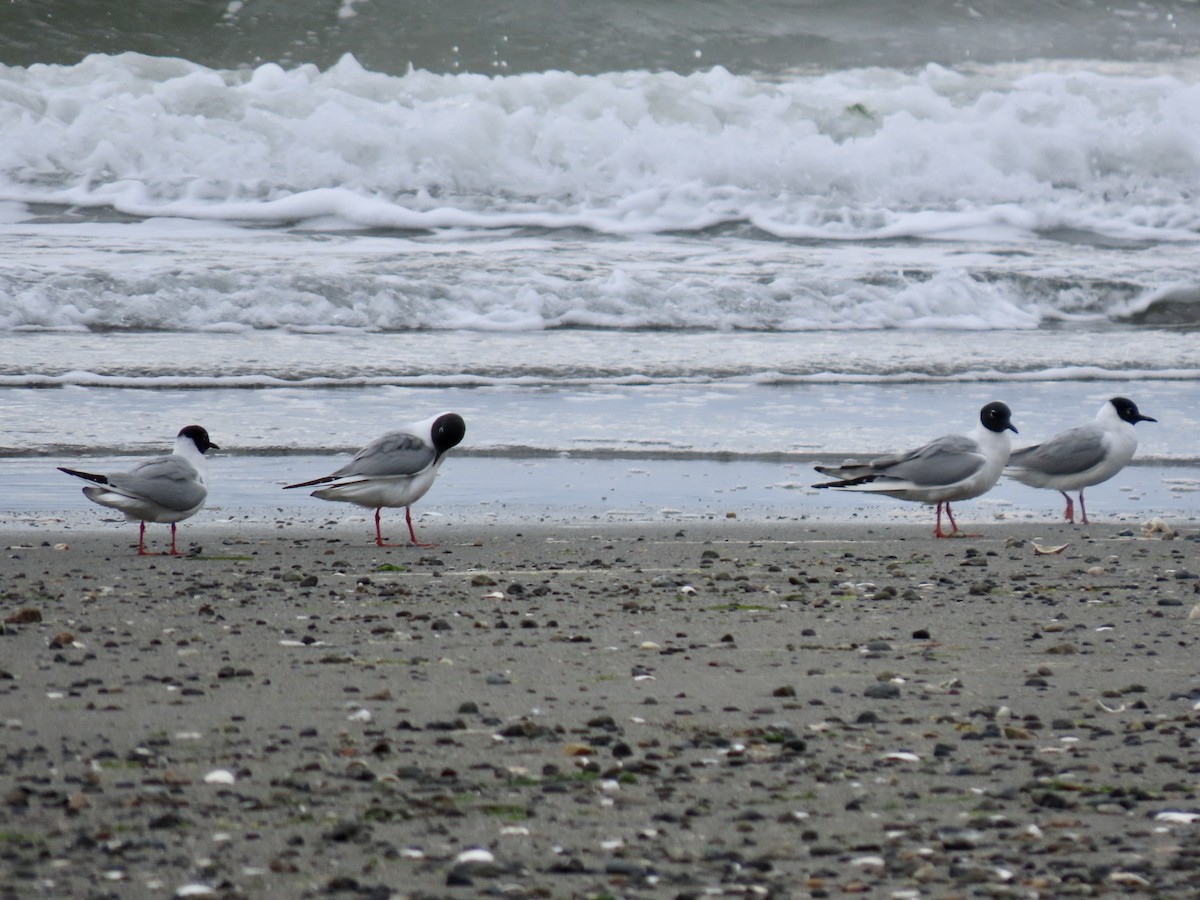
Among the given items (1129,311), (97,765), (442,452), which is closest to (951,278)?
(1129,311)

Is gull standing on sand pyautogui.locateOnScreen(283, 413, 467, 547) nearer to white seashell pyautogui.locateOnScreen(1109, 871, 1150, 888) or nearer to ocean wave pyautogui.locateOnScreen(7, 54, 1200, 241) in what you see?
white seashell pyautogui.locateOnScreen(1109, 871, 1150, 888)

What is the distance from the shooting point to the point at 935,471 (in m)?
7.25

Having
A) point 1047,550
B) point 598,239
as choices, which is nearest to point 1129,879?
point 1047,550

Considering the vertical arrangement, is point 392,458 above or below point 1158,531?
above

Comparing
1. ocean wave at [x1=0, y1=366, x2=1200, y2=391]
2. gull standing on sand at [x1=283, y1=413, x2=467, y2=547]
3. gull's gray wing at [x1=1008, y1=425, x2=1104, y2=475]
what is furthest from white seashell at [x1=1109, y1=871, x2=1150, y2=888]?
ocean wave at [x1=0, y1=366, x2=1200, y2=391]

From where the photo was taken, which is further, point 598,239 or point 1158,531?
point 598,239

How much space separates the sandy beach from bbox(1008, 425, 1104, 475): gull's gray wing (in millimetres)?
1565

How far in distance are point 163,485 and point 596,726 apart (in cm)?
339

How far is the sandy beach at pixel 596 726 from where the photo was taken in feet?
8.57

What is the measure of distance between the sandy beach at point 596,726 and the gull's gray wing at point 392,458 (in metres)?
0.83

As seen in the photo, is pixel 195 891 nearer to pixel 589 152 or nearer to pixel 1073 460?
pixel 1073 460

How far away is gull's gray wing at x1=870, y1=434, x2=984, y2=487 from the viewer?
7258mm

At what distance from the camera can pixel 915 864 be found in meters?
2.62

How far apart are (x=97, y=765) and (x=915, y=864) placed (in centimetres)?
162
